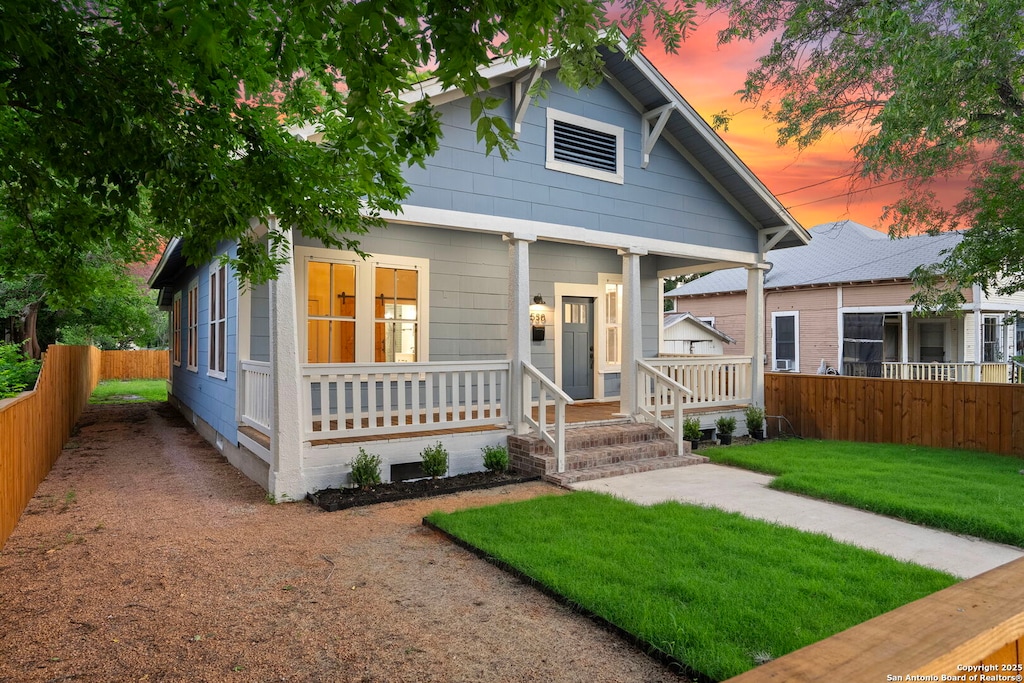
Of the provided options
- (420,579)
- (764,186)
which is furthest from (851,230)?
(420,579)

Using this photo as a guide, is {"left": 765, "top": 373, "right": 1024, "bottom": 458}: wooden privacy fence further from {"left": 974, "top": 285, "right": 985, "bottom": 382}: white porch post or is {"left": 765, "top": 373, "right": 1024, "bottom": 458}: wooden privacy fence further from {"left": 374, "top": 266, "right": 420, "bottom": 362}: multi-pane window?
{"left": 974, "top": 285, "right": 985, "bottom": 382}: white porch post

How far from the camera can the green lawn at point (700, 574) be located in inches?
119

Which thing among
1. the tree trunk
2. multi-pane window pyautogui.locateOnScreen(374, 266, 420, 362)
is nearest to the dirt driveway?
multi-pane window pyautogui.locateOnScreen(374, 266, 420, 362)

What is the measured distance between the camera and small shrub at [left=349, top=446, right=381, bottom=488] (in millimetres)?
6172

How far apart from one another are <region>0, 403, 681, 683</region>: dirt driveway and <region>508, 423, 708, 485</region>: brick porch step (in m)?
0.96

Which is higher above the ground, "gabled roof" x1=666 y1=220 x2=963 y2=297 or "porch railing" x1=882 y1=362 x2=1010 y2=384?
"gabled roof" x1=666 y1=220 x2=963 y2=297

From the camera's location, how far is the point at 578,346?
10492 mm

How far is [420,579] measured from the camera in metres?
3.97

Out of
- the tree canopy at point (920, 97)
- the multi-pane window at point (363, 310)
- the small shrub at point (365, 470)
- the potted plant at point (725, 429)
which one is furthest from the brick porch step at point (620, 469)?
the tree canopy at point (920, 97)

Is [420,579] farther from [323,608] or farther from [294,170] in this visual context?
[294,170]

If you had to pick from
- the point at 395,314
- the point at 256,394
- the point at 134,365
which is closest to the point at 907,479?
the point at 395,314

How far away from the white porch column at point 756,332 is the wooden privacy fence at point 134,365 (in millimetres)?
30118

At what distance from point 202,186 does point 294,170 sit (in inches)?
22.9

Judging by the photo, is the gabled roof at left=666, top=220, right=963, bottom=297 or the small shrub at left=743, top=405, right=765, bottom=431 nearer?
the small shrub at left=743, top=405, right=765, bottom=431
